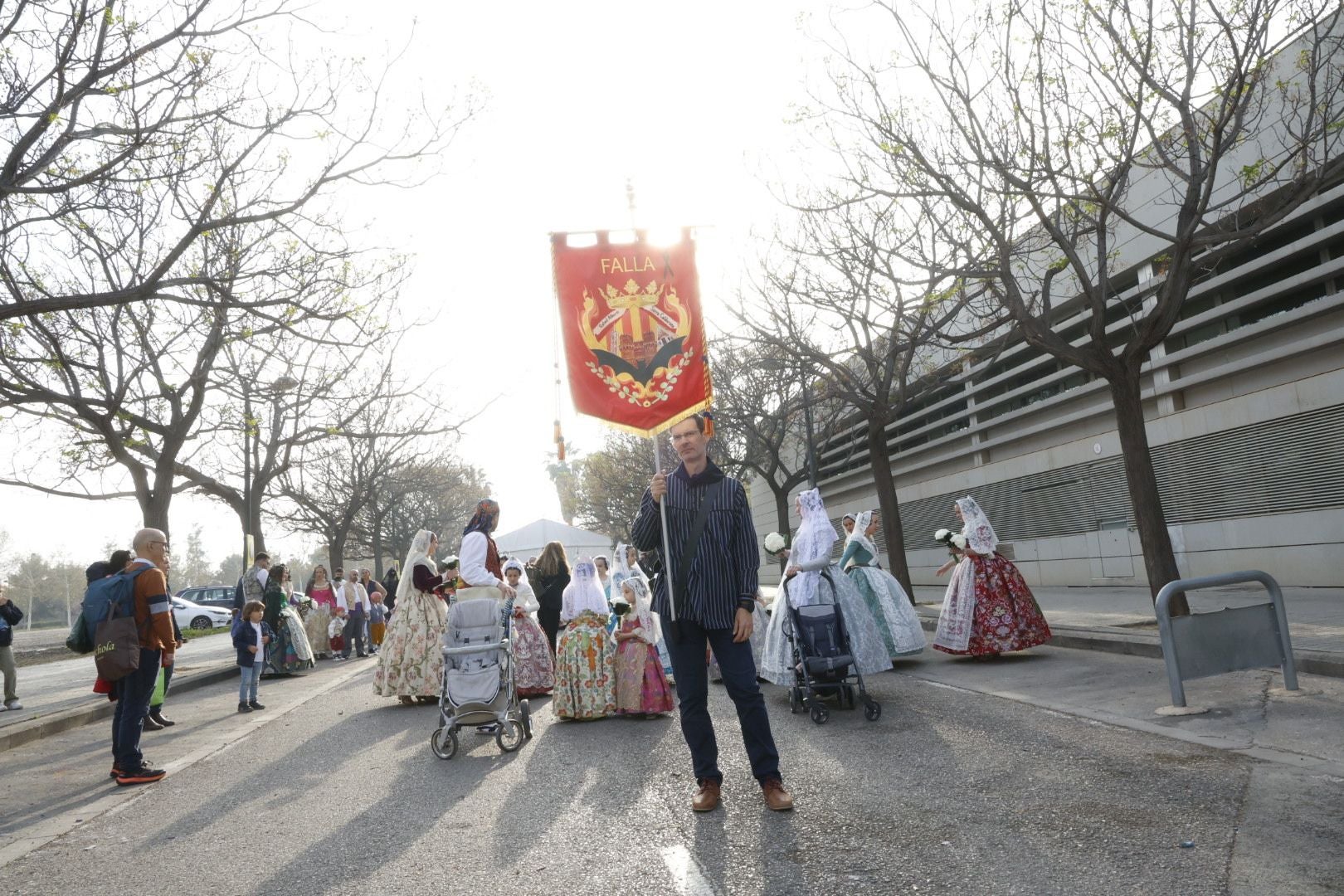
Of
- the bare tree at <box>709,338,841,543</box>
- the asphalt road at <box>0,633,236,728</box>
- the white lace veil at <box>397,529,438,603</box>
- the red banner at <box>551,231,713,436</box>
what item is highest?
the bare tree at <box>709,338,841,543</box>

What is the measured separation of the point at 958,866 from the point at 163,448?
Result: 17.0 metres

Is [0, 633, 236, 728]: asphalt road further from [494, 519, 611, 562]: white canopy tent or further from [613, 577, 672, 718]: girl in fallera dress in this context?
[494, 519, 611, 562]: white canopy tent

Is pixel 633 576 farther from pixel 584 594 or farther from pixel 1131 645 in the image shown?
pixel 1131 645

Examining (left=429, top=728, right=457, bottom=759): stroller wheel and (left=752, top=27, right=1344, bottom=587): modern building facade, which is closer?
(left=429, top=728, right=457, bottom=759): stroller wheel

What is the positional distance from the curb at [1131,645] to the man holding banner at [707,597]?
5.22 meters

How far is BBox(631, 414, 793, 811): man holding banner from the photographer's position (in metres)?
5.51

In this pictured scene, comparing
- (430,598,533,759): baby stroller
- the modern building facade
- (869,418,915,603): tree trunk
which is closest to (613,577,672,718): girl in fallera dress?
(430,598,533,759): baby stroller

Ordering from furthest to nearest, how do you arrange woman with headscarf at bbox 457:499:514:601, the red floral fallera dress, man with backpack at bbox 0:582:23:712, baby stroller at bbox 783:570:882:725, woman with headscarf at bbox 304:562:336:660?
1. woman with headscarf at bbox 304:562:336:660
2. man with backpack at bbox 0:582:23:712
3. the red floral fallera dress
4. woman with headscarf at bbox 457:499:514:601
5. baby stroller at bbox 783:570:882:725

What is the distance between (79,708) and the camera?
12727mm

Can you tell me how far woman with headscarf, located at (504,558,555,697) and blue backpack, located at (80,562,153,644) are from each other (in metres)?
4.28

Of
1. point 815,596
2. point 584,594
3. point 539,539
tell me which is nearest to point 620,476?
point 539,539

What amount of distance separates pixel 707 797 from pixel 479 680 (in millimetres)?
3430

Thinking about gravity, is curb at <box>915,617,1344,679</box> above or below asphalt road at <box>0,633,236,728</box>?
below

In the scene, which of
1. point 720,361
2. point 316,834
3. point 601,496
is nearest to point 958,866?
point 316,834
